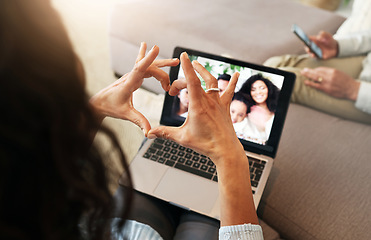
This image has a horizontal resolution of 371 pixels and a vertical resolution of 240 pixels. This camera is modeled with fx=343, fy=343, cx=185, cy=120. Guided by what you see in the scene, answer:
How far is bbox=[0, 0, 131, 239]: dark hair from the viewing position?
13.6 inches

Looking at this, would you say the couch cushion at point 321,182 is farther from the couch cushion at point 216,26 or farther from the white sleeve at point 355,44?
the couch cushion at point 216,26

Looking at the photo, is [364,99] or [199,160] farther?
[364,99]

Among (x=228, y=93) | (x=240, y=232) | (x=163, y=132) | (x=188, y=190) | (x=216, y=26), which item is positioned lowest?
(x=188, y=190)

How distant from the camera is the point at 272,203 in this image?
1.01 metres

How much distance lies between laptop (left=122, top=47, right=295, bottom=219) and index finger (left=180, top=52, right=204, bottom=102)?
0.36 metres

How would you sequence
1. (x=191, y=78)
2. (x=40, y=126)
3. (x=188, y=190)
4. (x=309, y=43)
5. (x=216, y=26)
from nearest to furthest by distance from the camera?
(x=40, y=126), (x=191, y=78), (x=188, y=190), (x=309, y=43), (x=216, y=26)

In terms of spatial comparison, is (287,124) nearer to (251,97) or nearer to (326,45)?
(251,97)

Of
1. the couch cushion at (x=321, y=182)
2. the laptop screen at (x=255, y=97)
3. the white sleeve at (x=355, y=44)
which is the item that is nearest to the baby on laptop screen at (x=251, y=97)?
the laptop screen at (x=255, y=97)

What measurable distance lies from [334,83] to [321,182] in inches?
16.0

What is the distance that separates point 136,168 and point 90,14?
6.87 ft

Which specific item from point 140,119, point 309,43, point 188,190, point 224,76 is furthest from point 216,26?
point 140,119

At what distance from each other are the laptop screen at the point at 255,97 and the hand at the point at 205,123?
0.32m

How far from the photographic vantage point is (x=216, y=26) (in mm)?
1619

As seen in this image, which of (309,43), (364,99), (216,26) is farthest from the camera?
(216,26)
